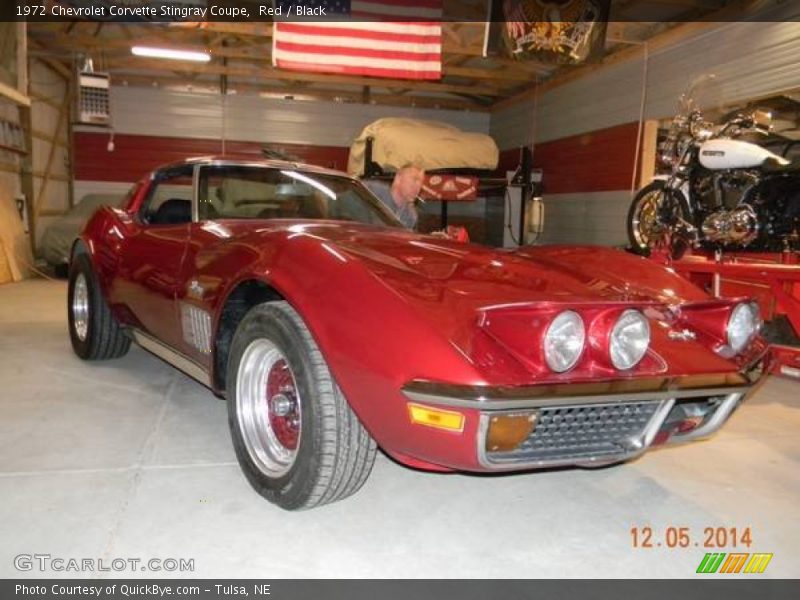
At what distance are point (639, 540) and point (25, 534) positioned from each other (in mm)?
1957

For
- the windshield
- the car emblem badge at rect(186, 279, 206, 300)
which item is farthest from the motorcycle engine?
the car emblem badge at rect(186, 279, 206, 300)

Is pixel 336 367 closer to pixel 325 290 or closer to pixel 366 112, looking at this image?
pixel 325 290

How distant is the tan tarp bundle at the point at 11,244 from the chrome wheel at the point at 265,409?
7927 millimetres

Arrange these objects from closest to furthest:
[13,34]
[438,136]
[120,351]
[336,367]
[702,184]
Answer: [336,367] < [120,351] < [702,184] < [13,34] < [438,136]

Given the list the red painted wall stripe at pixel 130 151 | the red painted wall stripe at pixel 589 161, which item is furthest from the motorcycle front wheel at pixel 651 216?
the red painted wall stripe at pixel 130 151

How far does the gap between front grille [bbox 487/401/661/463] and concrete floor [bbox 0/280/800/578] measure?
0.38m

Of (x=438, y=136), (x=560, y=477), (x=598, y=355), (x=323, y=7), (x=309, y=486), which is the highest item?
(x=323, y=7)

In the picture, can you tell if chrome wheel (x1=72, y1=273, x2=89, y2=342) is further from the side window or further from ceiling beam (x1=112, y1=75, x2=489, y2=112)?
ceiling beam (x1=112, y1=75, x2=489, y2=112)

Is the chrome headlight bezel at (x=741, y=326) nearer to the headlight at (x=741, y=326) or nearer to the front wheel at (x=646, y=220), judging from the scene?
the headlight at (x=741, y=326)

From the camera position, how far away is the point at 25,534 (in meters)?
1.95

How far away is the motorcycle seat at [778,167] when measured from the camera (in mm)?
4879

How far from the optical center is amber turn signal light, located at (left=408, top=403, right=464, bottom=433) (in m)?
1.63

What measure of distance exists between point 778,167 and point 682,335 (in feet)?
12.2

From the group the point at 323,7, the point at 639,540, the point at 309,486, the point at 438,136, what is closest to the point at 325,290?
the point at 309,486
